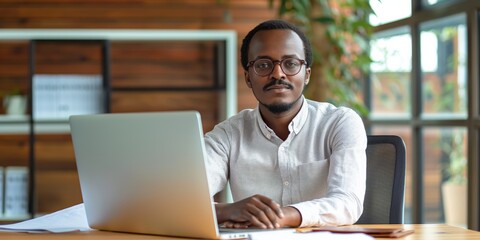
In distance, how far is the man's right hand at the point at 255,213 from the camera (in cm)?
188

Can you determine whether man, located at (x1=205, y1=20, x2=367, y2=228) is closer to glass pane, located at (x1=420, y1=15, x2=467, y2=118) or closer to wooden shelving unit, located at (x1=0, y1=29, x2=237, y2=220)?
glass pane, located at (x1=420, y1=15, x2=467, y2=118)

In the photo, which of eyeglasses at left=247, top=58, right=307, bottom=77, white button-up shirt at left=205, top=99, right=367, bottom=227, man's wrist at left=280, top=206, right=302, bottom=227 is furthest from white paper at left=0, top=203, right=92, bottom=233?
eyeglasses at left=247, top=58, right=307, bottom=77

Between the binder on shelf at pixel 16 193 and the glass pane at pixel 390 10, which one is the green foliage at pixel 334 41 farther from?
the binder on shelf at pixel 16 193

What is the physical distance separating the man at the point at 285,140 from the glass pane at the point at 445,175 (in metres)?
1.92

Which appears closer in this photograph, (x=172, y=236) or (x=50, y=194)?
(x=172, y=236)

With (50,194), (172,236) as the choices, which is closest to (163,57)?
(50,194)

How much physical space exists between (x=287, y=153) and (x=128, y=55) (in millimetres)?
3490

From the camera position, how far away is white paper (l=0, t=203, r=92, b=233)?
1983mm

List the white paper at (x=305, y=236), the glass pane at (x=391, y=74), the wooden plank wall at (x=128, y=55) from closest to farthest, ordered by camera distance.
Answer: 1. the white paper at (x=305, y=236)
2. the glass pane at (x=391, y=74)
3. the wooden plank wall at (x=128, y=55)

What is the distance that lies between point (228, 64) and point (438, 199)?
1.50m

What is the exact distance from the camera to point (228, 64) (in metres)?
5.21

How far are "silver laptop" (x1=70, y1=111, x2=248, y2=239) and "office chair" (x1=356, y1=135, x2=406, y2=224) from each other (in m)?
0.61

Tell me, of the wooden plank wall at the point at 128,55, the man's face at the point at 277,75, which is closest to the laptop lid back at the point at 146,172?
the man's face at the point at 277,75

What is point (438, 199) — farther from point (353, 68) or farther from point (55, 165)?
point (55, 165)
